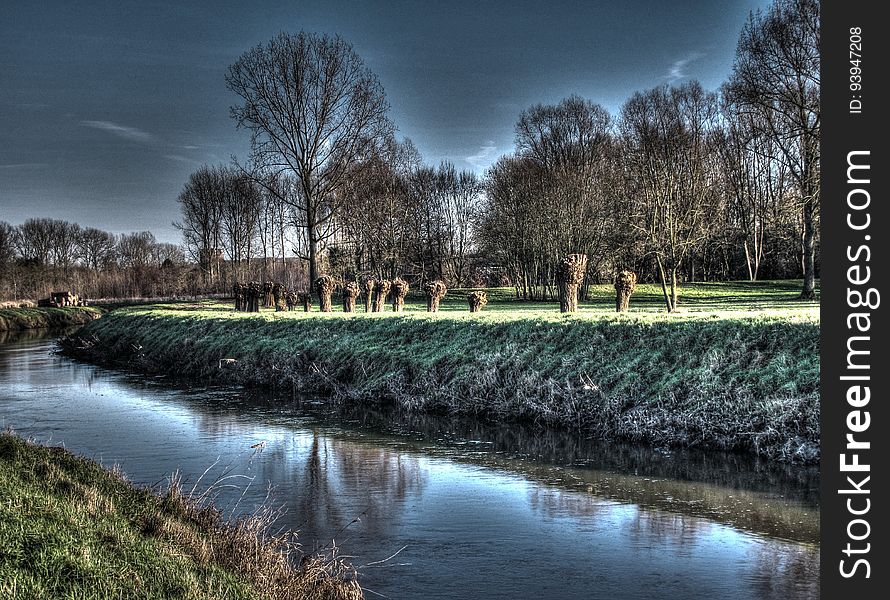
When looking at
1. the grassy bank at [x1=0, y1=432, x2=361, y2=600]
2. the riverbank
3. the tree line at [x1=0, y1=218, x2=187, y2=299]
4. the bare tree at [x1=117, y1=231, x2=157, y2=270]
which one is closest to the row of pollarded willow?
the riverbank

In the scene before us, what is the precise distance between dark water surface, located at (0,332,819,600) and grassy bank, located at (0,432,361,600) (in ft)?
3.19

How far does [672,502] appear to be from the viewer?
31.5 ft

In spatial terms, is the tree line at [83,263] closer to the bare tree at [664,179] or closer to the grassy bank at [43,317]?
the grassy bank at [43,317]

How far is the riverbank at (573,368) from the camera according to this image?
40.1 ft

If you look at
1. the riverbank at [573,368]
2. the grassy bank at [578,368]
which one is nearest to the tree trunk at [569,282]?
the grassy bank at [578,368]

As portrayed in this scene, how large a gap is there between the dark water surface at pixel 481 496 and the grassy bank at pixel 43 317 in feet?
111

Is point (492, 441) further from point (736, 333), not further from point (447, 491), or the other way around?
point (736, 333)

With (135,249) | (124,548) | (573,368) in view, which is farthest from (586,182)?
(135,249)

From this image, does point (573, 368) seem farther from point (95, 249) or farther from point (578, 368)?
point (95, 249)

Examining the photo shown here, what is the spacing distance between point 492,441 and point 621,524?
16.6ft

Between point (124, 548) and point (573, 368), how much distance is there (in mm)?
11161

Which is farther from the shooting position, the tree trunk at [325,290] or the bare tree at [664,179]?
the tree trunk at [325,290]

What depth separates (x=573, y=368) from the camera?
15305 mm

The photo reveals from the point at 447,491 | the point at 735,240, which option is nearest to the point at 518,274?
the point at 735,240
